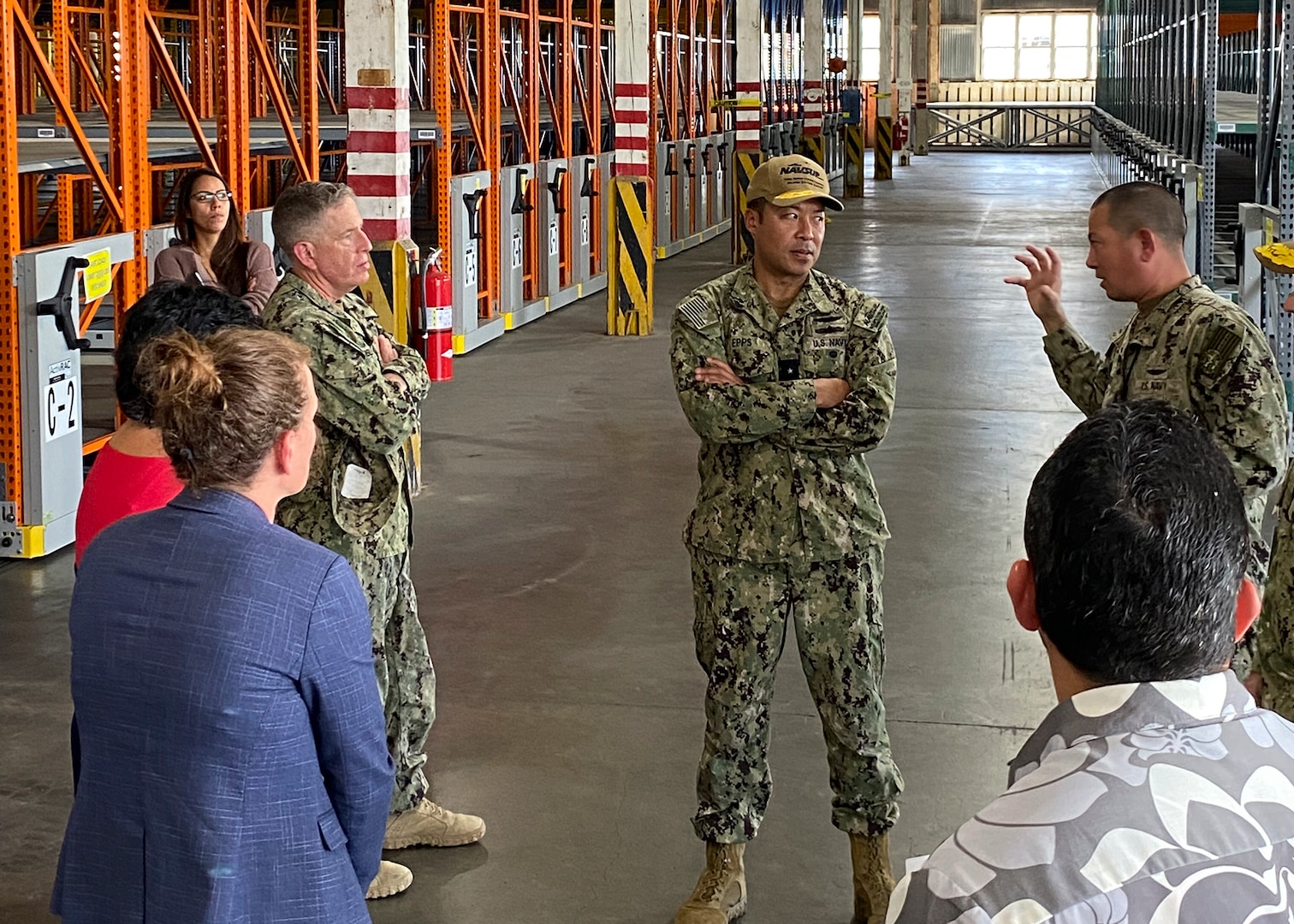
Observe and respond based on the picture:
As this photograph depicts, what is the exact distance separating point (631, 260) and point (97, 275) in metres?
6.45

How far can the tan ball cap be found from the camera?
11.5 ft

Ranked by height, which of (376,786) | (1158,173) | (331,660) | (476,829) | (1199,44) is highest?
(1199,44)

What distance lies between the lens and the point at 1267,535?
697cm

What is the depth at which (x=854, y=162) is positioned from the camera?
2775 centimetres

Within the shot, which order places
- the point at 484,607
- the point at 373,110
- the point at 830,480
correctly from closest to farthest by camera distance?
the point at 830,480 < the point at 484,607 < the point at 373,110

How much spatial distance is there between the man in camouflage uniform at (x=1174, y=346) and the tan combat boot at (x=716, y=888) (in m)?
1.17

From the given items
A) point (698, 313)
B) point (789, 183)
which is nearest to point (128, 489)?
point (698, 313)

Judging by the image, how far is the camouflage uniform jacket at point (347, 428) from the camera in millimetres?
3553

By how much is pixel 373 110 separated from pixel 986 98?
4034 centimetres

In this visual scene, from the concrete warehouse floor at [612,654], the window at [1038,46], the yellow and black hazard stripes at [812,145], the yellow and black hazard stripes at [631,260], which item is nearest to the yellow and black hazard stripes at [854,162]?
the yellow and black hazard stripes at [812,145]

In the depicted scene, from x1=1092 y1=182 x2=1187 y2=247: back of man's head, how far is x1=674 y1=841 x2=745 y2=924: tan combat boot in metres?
1.62

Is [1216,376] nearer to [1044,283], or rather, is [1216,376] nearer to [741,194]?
[1044,283]

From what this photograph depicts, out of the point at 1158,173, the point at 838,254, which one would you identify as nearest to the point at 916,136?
the point at 838,254

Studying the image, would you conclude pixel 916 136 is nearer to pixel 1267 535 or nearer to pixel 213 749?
pixel 1267 535
